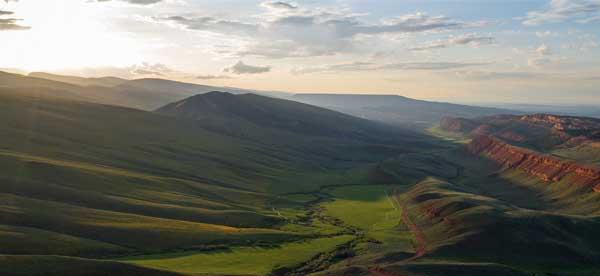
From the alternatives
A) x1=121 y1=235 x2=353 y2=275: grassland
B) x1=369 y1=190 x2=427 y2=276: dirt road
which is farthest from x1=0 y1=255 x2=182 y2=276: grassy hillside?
x1=369 y1=190 x2=427 y2=276: dirt road

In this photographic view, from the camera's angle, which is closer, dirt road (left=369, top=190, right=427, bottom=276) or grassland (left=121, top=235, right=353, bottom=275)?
dirt road (left=369, top=190, right=427, bottom=276)

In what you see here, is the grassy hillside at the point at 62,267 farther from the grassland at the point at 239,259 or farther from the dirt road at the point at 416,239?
the dirt road at the point at 416,239

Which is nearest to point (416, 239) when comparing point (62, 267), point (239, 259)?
point (239, 259)

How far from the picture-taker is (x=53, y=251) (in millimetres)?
98062

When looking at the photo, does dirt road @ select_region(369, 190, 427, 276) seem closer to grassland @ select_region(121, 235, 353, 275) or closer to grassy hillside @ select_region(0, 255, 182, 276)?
grassland @ select_region(121, 235, 353, 275)

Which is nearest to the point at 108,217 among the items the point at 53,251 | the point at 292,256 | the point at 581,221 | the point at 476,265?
the point at 53,251

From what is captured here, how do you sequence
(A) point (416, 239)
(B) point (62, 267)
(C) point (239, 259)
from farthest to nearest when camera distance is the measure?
(A) point (416, 239), (C) point (239, 259), (B) point (62, 267)

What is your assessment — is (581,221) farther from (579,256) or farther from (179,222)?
(179,222)

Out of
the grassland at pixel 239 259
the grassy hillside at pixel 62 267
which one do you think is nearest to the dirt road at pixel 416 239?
the grassland at pixel 239 259

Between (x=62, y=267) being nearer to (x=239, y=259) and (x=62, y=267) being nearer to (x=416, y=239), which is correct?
A: (x=239, y=259)

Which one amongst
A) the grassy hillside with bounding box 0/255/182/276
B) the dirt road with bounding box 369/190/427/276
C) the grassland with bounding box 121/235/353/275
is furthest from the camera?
the grassland with bounding box 121/235/353/275

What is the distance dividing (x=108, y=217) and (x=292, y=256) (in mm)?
45909

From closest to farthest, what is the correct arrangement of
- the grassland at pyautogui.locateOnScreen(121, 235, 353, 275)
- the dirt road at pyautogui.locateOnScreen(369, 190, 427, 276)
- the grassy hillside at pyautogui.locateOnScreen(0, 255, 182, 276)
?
1. the grassy hillside at pyautogui.locateOnScreen(0, 255, 182, 276)
2. the dirt road at pyautogui.locateOnScreen(369, 190, 427, 276)
3. the grassland at pyautogui.locateOnScreen(121, 235, 353, 275)

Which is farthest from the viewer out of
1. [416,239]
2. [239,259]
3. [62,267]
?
[416,239]
